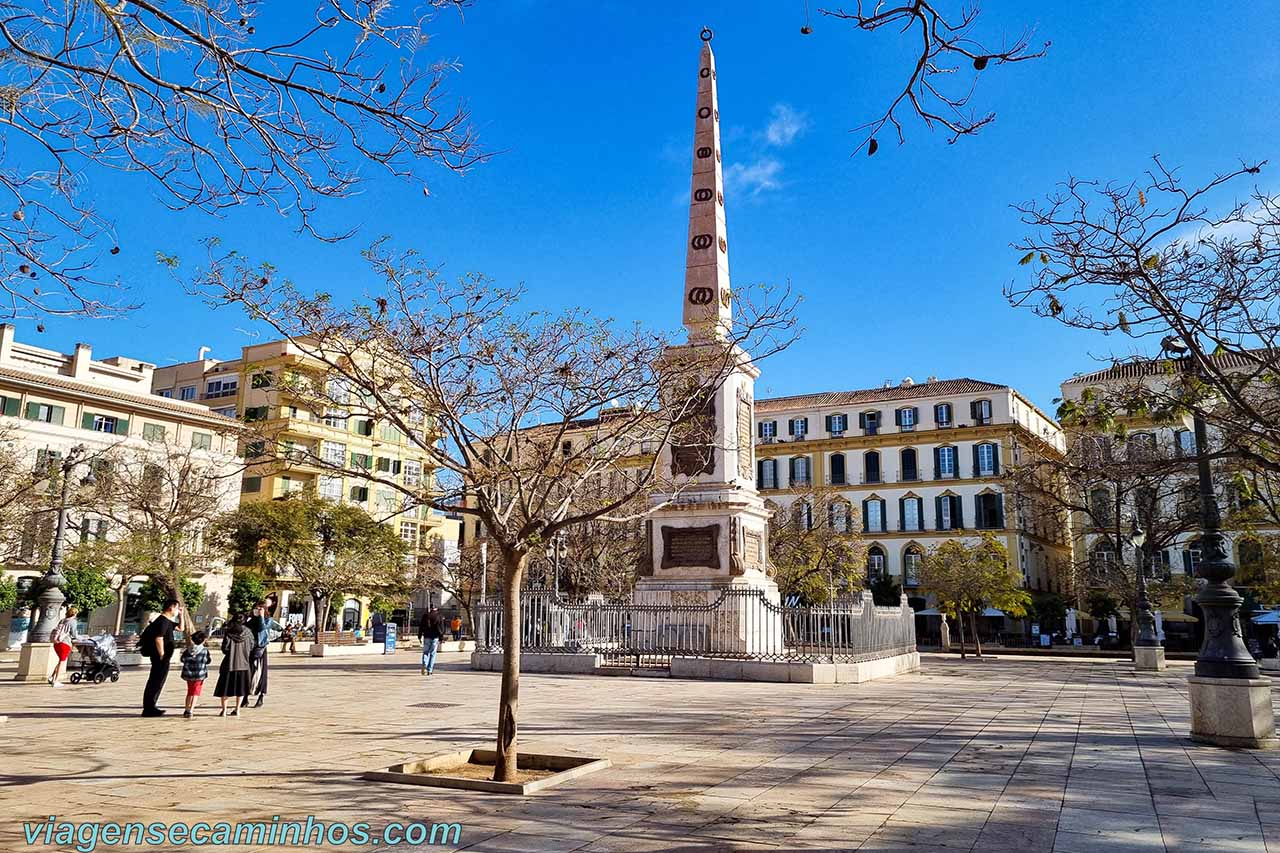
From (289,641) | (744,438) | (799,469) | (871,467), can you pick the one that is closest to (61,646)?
(744,438)

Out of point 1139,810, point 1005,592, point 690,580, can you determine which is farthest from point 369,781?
point 1005,592

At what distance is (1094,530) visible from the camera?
3541 centimetres

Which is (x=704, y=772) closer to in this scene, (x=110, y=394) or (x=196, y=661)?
(x=196, y=661)

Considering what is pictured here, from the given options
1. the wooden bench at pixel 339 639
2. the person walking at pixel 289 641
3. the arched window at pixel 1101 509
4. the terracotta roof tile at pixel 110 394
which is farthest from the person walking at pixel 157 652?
the arched window at pixel 1101 509

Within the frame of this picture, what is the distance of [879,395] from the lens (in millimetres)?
60062

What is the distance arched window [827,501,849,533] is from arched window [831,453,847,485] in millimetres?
4349

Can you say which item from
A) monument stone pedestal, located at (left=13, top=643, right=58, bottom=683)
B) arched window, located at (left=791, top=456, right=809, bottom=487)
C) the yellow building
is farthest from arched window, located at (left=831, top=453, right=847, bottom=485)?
monument stone pedestal, located at (left=13, top=643, right=58, bottom=683)

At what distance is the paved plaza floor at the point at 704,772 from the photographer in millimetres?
5715

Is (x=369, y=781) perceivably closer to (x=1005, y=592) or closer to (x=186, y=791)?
(x=186, y=791)

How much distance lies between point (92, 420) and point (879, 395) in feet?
147

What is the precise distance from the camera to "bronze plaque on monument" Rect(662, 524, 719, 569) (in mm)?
19562

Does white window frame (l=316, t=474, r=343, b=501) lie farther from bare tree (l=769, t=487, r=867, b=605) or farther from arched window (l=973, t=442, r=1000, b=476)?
arched window (l=973, t=442, r=1000, b=476)

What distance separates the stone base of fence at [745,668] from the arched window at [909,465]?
3783 cm

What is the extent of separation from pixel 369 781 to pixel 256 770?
1.14m
